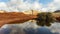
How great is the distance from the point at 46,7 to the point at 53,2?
100mm

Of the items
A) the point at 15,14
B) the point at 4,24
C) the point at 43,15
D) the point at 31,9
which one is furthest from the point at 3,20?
the point at 43,15

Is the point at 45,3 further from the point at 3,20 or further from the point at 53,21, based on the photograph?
the point at 3,20

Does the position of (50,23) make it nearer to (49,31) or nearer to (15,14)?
(49,31)

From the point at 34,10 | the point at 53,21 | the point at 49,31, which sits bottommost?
the point at 49,31

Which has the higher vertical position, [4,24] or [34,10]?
[34,10]

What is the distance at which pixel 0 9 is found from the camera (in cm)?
133

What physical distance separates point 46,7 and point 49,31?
0.28 metres

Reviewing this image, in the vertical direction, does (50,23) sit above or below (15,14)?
below

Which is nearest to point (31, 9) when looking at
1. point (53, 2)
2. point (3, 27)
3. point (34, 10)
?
point (34, 10)

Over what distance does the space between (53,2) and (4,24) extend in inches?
→ 24.7

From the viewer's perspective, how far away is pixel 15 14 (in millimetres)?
1313

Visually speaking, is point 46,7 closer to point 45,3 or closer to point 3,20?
point 45,3

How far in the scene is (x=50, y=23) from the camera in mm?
1314

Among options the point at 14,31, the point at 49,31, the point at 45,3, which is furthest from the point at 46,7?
the point at 14,31
